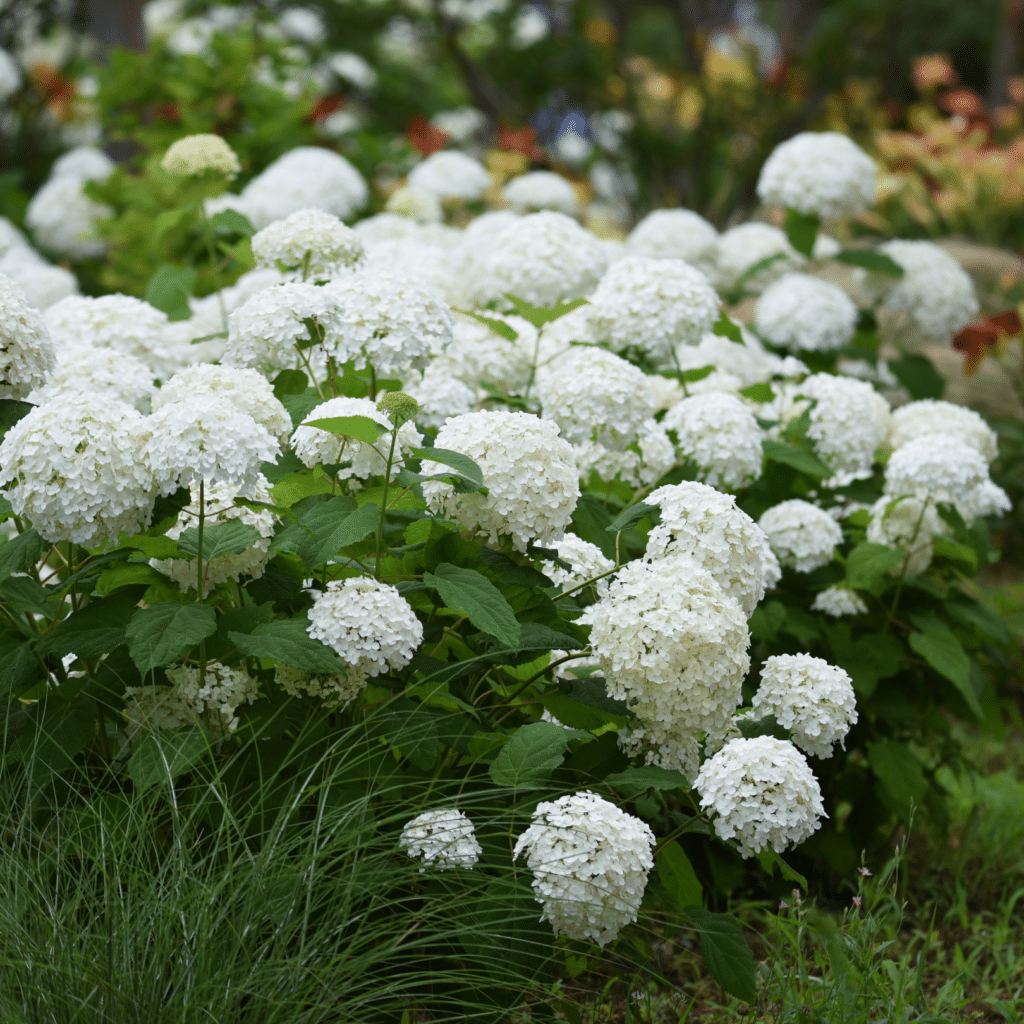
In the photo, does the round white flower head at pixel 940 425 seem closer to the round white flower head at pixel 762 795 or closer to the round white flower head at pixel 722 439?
the round white flower head at pixel 722 439

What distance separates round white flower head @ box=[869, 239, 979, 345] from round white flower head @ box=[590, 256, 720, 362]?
1539 millimetres

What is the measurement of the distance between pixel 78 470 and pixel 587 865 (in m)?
0.91

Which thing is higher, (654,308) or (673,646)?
(654,308)

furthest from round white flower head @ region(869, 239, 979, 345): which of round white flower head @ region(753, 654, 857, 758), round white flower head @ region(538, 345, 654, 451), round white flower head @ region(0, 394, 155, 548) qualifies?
round white flower head @ region(0, 394, 155, 548)

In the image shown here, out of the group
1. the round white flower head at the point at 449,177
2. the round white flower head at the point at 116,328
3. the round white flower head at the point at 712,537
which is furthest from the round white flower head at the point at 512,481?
the round white flower head at the point at 449,177

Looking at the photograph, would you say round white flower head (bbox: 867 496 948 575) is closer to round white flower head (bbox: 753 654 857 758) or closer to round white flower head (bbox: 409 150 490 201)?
round white flower head (bbox: 753 654 857 758)

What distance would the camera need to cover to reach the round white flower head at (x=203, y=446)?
162cm

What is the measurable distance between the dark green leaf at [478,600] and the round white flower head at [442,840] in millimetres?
289

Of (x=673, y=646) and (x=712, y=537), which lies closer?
(x=673, y=646)

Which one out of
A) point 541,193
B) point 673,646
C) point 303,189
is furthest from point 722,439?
point 541,193

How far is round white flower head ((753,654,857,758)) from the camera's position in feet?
6.21

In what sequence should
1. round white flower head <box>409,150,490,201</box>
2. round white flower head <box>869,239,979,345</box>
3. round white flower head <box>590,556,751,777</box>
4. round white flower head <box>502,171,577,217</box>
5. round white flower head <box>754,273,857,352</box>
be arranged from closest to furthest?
1. round white flower head <box>590,556,751,777</box>
2. round white flower head <box>754,273,857,352</box>
3. round white flower head <box>869,239,979,345</box>
4. round white flower head <box>502,171,577,217</box>
5. round white flower head <box>409,150,490,201</box>

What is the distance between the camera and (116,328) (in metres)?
2.61

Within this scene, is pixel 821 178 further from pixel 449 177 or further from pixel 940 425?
pixel 449 177
